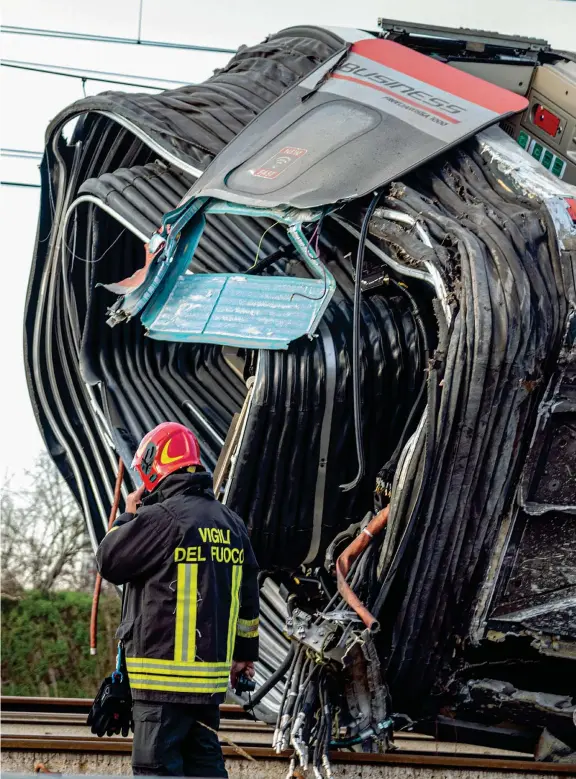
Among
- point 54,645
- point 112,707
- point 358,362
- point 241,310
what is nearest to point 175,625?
point 112,707

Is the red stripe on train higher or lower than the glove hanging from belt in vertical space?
higher

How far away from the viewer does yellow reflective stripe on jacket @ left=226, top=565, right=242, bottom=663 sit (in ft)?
14.1

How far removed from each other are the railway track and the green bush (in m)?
11.1

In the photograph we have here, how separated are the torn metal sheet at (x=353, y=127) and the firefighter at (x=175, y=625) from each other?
8.67 ft

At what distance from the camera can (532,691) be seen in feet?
19.8

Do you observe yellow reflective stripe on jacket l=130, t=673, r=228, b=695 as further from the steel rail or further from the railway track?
the steel rail

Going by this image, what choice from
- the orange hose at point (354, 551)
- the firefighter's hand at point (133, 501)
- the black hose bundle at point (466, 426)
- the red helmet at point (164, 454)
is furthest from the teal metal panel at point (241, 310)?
the firefighter's hand at point (133, 501)

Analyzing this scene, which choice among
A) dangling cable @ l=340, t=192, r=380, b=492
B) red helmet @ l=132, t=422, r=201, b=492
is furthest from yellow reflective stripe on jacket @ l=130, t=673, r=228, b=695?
dangling cable @ l=340, t=192, r=380, b=492

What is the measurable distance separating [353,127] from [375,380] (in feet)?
5.50

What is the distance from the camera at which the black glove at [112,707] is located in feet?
14.2

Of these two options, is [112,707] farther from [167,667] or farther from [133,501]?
[133,501]

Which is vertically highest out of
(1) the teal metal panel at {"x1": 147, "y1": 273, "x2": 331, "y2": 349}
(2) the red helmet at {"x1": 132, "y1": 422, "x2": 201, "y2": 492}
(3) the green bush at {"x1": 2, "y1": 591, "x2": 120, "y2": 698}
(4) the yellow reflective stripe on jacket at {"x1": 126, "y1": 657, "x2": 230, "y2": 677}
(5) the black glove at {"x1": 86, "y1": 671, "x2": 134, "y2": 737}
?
(1) the teal metal panel at {"x1": 147, "y1": 273, "x2": 331, "y2": 349}

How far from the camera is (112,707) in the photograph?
4.37m

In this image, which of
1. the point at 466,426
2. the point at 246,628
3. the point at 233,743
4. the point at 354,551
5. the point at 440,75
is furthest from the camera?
the point at 440,75
